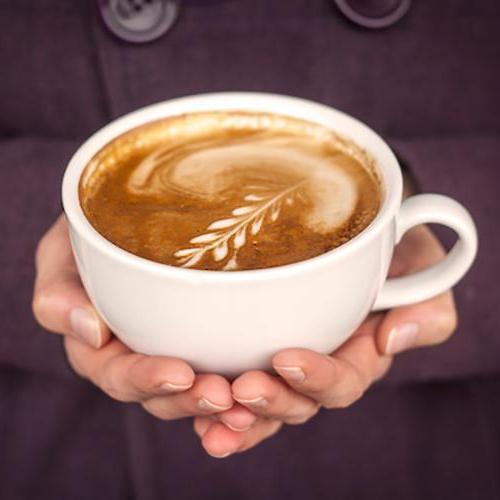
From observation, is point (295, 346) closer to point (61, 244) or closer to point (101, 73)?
point (61, 244)

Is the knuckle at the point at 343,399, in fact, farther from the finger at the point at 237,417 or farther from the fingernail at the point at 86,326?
the fingernail at the point at 86,326

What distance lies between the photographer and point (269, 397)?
2.03 ft

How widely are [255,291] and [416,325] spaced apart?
272 mm

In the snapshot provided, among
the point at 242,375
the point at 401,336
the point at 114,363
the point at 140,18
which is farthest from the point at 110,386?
the point at 140,18

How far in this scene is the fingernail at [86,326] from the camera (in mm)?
687

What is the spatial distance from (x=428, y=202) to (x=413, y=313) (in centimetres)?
16

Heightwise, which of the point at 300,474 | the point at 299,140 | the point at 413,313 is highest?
the point at 299,140

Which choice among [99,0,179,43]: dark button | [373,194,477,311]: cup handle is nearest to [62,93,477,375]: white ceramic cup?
[373,194,477,311]: cup handle

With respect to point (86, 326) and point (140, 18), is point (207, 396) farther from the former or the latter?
point (140, 18)

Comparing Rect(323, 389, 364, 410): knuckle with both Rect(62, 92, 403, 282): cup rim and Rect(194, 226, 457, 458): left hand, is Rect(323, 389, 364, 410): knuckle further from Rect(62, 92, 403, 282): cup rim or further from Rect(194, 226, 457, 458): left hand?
Rect(62, 92, 403, 282): cup rim

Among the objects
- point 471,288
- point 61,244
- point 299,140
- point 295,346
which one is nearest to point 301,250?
point 295,346

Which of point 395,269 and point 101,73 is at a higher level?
point 101,73

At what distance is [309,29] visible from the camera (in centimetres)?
91

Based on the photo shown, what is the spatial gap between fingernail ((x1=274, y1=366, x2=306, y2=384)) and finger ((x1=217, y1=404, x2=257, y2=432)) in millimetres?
67
